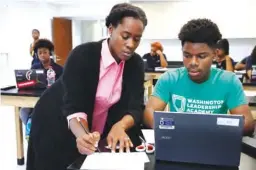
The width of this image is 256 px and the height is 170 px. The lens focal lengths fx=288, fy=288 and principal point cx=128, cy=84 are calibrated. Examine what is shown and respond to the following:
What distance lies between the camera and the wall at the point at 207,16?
220 inches

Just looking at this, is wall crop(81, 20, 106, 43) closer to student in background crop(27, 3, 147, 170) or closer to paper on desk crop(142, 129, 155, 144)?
student in background crop(27, 3, 147, 170)

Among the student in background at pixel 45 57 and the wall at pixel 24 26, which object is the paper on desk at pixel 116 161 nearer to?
the student in background at pixel 45 57

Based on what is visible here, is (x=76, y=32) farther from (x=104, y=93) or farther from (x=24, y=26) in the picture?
(x=104, y=93)

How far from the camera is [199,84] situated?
1313 mm

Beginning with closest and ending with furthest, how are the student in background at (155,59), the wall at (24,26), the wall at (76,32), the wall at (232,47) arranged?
the student in background at (155,59) < the wall at (232,47) < the wall at (24,26) < the wall at (76,32)

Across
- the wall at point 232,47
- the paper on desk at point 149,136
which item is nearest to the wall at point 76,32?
the wall at point 232,47

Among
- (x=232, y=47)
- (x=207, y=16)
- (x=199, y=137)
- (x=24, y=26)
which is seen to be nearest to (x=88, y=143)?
(x=199, y=137)

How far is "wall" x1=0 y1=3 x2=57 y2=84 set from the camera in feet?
22.7

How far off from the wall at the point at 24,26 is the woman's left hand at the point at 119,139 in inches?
248

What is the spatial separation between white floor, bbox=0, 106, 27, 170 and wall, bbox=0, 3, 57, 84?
3.10m

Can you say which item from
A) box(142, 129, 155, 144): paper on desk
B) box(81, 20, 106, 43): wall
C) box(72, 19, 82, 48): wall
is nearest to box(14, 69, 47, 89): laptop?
box(142, 129, 155, 144): paper on desk

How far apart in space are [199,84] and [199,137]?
0.51m

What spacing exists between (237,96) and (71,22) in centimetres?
699

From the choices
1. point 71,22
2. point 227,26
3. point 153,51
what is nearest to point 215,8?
point 227,26
